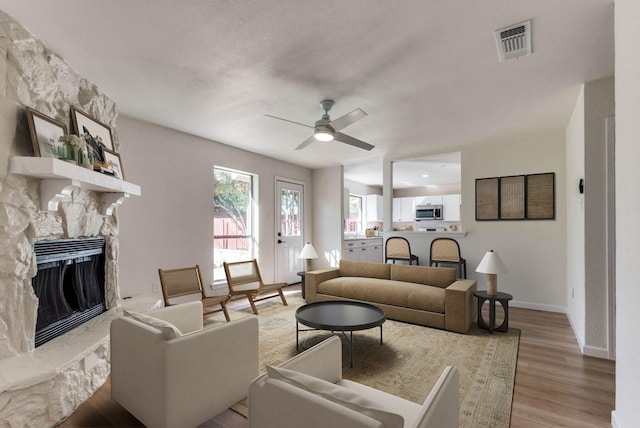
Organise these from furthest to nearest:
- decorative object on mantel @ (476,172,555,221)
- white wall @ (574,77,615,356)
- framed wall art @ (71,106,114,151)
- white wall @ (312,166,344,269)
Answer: white wall @ (312,166,344,269)
decorative object on mantel @ (476,172,555,221)
white wall @ (574,77,615,356)
framed wall art @ (71,106,114,151)

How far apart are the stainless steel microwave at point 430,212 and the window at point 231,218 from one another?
4.90 m

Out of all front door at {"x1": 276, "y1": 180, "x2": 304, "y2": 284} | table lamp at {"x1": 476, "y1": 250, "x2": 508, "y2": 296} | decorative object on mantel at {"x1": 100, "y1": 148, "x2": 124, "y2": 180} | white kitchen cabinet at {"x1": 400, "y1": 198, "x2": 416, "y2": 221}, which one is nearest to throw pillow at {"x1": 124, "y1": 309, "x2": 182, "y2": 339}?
decorative object on mantel at {"x1": 100, "y1": 148, "x2": 124, "y2": 180}

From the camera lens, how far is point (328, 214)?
6.34 m

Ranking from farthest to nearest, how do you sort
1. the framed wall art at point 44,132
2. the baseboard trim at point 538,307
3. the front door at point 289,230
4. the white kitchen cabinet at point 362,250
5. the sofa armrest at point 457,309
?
1. the white kitchen cabinet at point 362,250
2. the front door at point 289,230
3. the baseboard trim at point 538,307
4. the sofa armrest at point 457,309
5. the framed wall art at point 44,132

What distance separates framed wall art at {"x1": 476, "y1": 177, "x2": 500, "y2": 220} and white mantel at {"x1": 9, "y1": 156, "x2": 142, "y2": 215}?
14.9 ft

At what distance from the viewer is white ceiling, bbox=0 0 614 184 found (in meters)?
1.79

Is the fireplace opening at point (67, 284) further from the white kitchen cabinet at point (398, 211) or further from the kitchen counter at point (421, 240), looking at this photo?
the white kitchen cabinet at point (398, 211)

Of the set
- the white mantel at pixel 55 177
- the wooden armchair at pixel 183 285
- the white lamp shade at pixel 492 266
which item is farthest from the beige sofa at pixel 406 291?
the white mantel at pixel 55 177

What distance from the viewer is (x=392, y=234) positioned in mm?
5355

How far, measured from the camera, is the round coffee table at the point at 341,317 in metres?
2.50

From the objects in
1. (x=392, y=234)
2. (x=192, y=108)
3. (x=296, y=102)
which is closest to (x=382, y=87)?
(x=296, y=102)

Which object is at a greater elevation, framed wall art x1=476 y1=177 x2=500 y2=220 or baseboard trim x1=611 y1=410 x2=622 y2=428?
framed wall art x1=476 y1=177 x2=500 y2=220

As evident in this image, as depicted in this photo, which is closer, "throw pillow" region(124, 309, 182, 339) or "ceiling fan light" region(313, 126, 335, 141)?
"throw pillow" region(124, 309, 182, 339)

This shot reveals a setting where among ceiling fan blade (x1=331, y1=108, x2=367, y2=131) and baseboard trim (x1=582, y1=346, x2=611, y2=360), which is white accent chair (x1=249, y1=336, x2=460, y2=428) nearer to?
ceiling fan blade (x1=331, y1=108, x2=367, y2=131)
